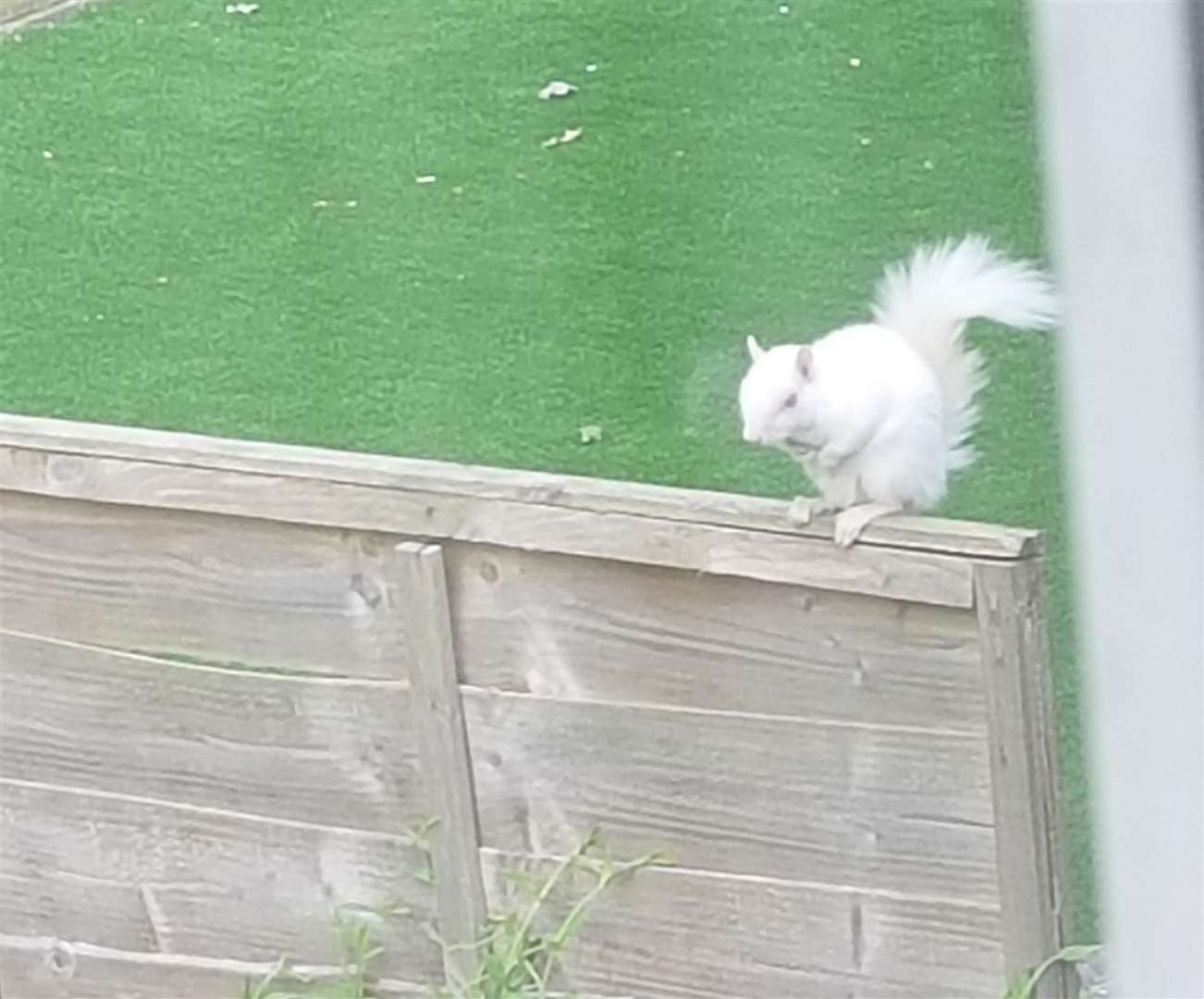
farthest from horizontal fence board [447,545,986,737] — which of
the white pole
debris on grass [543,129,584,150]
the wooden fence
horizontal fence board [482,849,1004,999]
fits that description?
the white pole

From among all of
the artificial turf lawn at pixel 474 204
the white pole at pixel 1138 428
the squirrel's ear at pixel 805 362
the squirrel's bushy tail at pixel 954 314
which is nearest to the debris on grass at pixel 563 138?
the artificial turf lawn at pixel 474 204

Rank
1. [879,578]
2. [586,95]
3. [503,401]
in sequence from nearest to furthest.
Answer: [879,578] → [503,401] → [586,95]

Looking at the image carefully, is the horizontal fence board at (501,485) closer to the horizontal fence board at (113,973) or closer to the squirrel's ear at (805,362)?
the squirrel's ear at (805,362)

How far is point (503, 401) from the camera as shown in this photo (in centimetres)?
178

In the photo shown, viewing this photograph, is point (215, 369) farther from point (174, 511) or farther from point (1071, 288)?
point (1071, 288)

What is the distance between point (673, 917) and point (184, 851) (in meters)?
0.32

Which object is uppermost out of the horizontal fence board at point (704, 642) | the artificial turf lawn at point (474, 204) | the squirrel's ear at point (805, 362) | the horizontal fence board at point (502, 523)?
the artificial turf lawn at point (474, 204)

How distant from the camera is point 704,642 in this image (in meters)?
1.35

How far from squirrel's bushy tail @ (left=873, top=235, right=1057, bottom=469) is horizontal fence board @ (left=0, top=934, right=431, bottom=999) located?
505mm

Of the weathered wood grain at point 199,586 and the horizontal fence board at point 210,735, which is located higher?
the weathered wood grain at point 199,586

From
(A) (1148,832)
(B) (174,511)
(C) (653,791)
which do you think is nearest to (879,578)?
(C) (653,791)

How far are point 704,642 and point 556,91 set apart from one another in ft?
2.51

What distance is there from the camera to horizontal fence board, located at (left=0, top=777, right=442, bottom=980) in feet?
4.93

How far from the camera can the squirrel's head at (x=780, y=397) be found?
1.40 metres
